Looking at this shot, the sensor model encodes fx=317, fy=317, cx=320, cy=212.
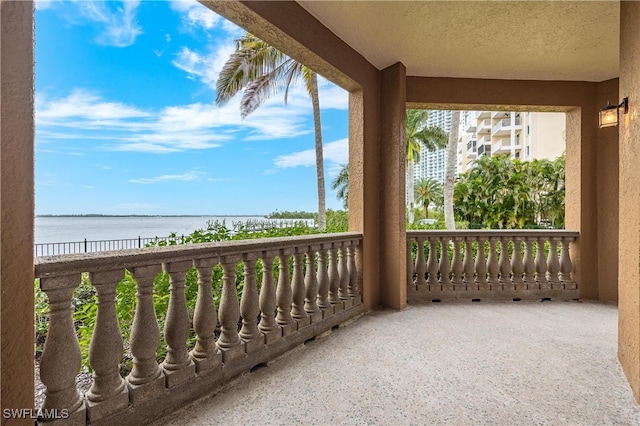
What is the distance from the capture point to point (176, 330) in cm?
183

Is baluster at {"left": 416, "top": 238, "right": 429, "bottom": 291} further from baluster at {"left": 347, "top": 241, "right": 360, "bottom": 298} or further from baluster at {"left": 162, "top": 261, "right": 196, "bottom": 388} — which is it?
baluster at {"left": 162, "top": 261, "right": 196, "bottom": 388}

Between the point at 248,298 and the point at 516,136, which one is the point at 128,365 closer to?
the point at 248,298

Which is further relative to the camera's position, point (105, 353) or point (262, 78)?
point (262, 78)

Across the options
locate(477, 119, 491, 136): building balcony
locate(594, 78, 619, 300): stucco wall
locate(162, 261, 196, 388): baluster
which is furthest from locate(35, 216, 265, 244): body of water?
locate(477, 119, 491, 136): building balcony

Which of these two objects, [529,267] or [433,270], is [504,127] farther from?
[433,270]

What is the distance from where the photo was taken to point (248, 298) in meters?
2.28

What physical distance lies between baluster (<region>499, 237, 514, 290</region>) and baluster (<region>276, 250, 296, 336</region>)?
10.1 feet

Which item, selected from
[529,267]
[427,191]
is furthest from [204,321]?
[427,191]

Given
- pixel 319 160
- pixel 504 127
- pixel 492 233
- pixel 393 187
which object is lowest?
pixel 492 233

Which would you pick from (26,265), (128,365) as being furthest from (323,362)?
(26,265)

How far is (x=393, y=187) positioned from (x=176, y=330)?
8.96ft

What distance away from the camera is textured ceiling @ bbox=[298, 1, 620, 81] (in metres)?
2.73

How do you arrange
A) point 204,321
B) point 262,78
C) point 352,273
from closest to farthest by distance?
point 204,321
point 352,273
point 262,78

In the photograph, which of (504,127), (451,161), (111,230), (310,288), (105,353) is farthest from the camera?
(504,127)
